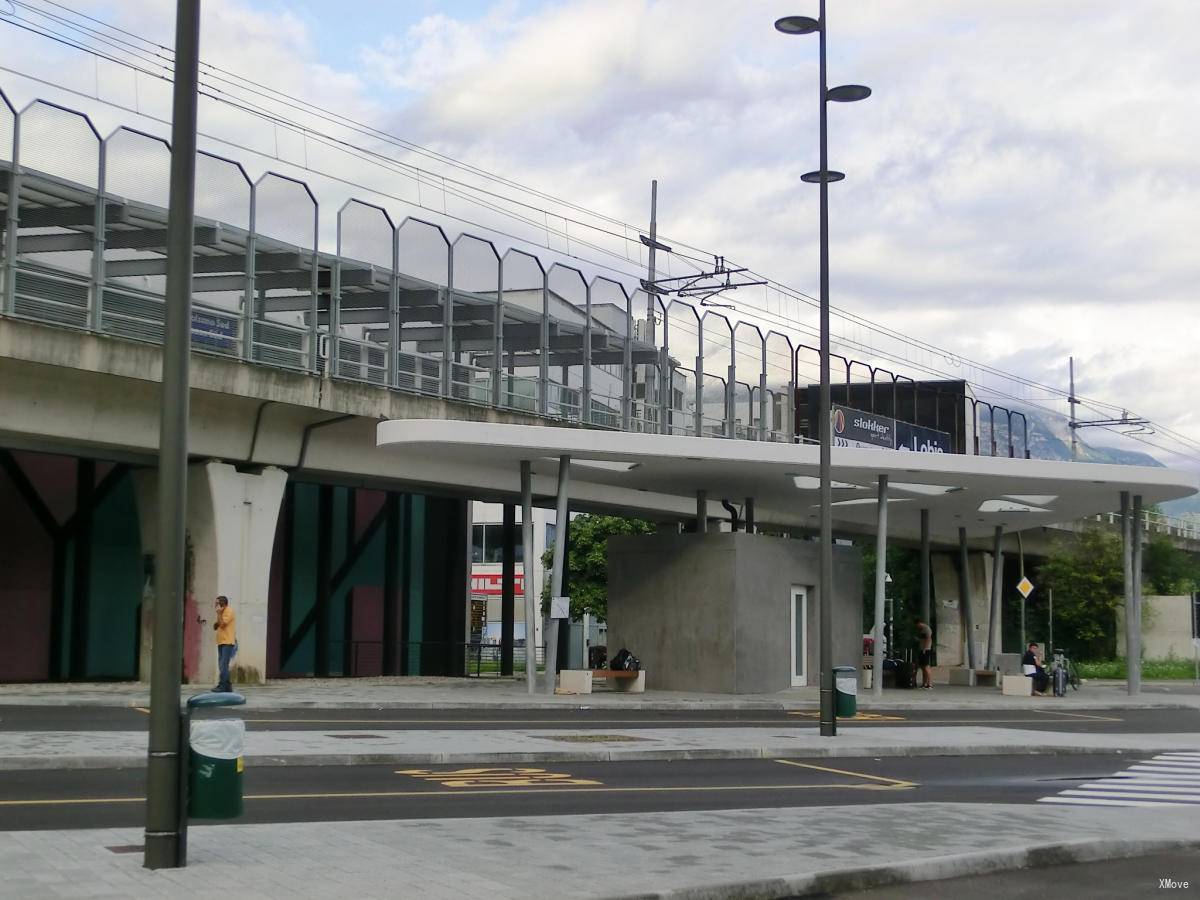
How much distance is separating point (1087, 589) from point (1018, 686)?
3558 centimetres

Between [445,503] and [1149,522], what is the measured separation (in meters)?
50.1

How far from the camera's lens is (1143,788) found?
16922 mm

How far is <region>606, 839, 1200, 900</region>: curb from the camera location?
30.2ft

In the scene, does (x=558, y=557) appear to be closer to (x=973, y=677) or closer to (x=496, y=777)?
(x=496, y=777)

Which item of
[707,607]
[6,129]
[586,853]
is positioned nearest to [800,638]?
[707,607]

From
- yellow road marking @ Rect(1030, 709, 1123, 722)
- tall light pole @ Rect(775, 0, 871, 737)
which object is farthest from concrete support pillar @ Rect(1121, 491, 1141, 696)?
tall light pole @ Rect(775, 0, 871, 737)

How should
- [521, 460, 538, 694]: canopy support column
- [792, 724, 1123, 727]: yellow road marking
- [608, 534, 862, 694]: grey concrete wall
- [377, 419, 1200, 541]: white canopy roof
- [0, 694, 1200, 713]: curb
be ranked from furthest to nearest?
[608, 534, 862, 694]: grey concrete wall → [521, 460, 538, 694]: canopy support column → [377, 419, 1200, 541]: white canopy roof → [792, 724, 1123, 727]: yellow road marking → [0, 694, 1200, 713]: curb

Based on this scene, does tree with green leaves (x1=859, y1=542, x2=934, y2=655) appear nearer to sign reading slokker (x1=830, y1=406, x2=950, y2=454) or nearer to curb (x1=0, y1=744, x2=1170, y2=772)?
Answer: sign reading slokker (x1=830, y1=406, x2=950, y2=454)

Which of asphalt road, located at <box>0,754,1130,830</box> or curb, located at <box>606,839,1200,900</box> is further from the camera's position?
asphalt road, located at <box>0,754,1130,830</box>

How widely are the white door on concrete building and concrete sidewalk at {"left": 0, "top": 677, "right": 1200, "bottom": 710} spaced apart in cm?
79

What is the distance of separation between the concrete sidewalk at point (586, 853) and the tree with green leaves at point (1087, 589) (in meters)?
60.0

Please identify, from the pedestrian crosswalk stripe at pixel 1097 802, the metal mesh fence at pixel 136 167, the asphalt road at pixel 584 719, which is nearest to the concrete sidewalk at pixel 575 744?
the asphalt road at pixel 584 719

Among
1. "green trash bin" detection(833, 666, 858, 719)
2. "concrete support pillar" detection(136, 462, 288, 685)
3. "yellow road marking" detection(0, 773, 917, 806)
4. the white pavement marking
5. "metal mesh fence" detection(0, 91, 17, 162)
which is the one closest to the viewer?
"yellow road marking" detection(0, 773, 917, 806)

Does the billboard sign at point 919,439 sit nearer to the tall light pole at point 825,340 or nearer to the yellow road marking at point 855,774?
the tall light pole at point 825,340
